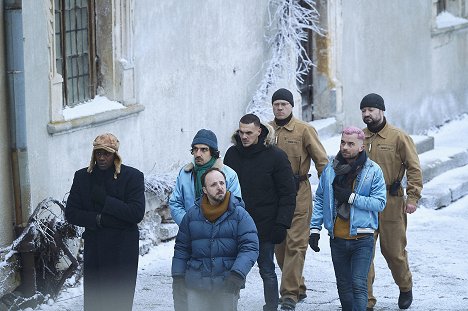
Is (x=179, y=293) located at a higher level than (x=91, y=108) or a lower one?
lower

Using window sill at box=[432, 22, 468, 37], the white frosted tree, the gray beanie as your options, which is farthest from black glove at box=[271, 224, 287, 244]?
window sill at box=[432, 22, 468, 37]

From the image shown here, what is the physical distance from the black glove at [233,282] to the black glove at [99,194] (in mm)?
1188

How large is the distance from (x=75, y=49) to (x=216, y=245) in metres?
4.54

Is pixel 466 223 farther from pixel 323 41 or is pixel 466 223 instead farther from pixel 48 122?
pixel 48 122

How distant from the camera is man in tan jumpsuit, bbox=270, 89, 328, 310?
1043 centimetres

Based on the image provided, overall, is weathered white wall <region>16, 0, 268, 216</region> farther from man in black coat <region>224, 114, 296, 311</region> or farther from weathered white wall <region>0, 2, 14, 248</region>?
man in black coat <region>224, 114, 296, 311</region>

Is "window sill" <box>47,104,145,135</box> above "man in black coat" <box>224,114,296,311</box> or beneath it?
above

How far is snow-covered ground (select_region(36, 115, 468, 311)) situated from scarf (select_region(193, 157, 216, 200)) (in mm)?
1851

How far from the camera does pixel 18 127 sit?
1032cm

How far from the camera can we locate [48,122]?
35.8 ft

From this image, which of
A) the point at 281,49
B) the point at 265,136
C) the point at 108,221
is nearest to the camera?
the point at 108,221

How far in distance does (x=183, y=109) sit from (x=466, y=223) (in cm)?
344

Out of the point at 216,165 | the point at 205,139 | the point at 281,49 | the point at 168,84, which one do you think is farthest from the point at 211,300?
the point at 281,49

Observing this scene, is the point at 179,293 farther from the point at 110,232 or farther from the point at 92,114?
the point at 92,114
